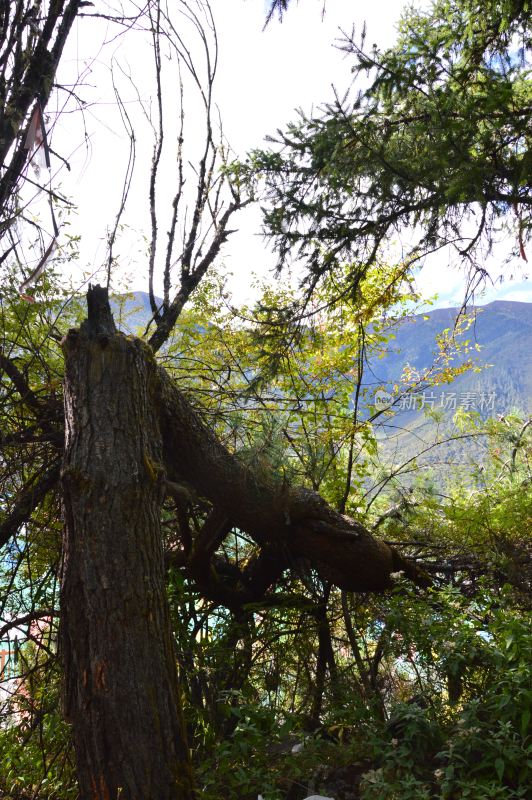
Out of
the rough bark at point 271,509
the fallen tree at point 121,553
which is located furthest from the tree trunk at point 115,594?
the rough bark at point 271,509

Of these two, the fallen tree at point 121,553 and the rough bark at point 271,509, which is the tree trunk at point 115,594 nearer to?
the fallen tree at point 121,553

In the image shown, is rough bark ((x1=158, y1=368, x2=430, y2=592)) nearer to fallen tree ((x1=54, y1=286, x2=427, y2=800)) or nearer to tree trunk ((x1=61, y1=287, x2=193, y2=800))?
fallen tree ((x1=54, y1=286, x2=427, y2=800))

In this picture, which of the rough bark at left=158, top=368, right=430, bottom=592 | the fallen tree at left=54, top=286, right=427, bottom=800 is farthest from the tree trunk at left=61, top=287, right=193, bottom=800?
the rough bark at left=158, top=368, right=430, bottom=592

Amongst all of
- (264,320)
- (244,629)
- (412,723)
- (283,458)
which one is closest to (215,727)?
(244,629)

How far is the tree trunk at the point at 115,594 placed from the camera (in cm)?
227

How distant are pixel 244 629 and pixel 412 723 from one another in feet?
5.08

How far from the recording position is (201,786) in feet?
8.30

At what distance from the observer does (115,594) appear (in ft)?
7.92

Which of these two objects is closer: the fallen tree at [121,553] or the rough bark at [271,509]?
the fallen tree at [121,553]

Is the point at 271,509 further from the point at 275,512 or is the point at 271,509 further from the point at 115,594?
the point at 115,594

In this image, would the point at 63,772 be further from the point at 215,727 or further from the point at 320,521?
the point at 320,521

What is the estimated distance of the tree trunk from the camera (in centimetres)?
227

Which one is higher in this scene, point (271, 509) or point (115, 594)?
point (271, 509)

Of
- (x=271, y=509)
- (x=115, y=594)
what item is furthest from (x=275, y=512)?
(x=115, y=594)
